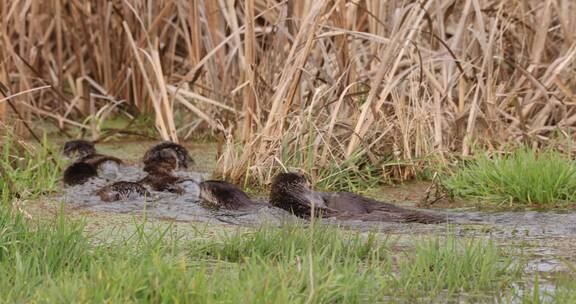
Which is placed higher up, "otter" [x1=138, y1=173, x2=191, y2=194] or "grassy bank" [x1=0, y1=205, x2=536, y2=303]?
"grassy bank" [x1=0, y1=205, x2=536, y2=303]

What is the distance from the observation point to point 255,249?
425 cm

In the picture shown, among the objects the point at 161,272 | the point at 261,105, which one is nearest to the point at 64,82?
the point at 261,105

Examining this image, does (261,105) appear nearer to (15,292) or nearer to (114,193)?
(114,193)

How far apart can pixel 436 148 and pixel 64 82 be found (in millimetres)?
4070

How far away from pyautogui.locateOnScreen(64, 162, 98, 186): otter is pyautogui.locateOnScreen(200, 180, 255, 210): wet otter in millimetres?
971

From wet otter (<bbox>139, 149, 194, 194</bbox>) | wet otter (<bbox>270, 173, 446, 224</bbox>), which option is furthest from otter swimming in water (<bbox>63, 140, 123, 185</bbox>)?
wet otter (<bbox>270, 173, 446, 224</bbox>)

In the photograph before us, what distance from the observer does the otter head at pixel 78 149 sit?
24.2ft

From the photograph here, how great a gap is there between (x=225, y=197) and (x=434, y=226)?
112 cm

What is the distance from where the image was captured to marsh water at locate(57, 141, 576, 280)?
472cm

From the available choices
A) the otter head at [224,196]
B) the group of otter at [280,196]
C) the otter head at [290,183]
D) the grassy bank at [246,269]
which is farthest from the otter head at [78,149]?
the grassy bank at [246,269]

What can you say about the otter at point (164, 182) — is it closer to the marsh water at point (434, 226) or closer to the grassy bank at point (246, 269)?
A: the marsh water at point (434, 226)

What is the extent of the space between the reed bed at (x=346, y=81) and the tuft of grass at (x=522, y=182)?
17.8 inches

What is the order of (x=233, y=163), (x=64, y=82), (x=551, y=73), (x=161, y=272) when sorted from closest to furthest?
(x=161, y=272), (x=233, y=163), (x=551, y=73), (x=64, y=82)

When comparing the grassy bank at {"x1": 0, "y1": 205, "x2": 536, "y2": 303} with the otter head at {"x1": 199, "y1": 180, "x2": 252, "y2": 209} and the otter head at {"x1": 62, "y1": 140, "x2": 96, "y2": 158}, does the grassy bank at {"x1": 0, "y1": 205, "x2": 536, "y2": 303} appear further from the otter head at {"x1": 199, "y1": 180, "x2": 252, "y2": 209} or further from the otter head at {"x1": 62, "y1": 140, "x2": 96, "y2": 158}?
the otter head at {"x1": 62, "y1": 140, "x2": 96, "y2": 158}
